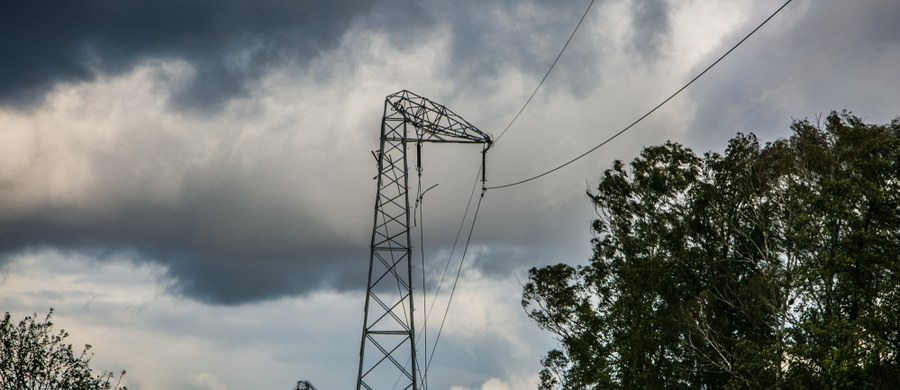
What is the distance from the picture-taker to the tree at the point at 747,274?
996 inches

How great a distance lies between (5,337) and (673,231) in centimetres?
2568

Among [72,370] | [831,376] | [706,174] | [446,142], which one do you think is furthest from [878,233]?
[72,370]

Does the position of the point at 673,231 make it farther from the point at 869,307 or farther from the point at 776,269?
the point at 869,307

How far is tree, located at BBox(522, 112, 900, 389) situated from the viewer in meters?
25.3

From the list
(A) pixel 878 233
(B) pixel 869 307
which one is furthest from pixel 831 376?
(A) pixel 878 233

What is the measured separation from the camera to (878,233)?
2589 centimetres

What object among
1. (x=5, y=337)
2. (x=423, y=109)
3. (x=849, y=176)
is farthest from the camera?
(x=5, y=337)

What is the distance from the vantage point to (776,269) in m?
31.4

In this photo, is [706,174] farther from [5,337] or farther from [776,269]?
[5,337]

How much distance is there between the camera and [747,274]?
34.5 meters

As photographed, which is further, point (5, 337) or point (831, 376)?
point (5, 337)

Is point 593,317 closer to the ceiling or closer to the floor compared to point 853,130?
closer to the floor

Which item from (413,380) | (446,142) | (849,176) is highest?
(446,142)

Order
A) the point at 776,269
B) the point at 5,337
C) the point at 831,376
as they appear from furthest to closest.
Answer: the point at 5,337
the point at 776,269
the point at 831,376
